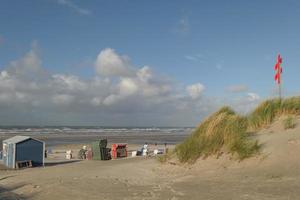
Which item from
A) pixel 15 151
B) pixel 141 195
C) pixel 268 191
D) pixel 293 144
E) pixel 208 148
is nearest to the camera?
pixel 268 191

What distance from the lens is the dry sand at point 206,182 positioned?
9.34 metres

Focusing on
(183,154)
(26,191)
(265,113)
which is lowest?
(26,191)

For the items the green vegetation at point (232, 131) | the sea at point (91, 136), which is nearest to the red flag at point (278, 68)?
the green vegetation at point (232, 131)

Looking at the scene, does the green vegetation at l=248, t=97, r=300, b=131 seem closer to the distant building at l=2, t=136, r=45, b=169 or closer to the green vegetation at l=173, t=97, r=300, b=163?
the green vegetation at l=173, t=97, r=300, b=163

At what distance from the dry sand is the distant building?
7.22 metres

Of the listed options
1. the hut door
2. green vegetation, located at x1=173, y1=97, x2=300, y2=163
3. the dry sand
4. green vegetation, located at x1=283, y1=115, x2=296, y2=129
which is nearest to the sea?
the hut door

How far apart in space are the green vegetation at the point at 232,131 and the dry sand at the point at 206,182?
39 cm

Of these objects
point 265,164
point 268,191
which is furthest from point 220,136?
point 268,191

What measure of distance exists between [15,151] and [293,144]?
609 inches

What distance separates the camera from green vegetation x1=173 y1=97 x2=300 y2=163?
12883 mm

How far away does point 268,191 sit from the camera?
29.4 ft

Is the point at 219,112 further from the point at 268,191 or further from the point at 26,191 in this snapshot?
the point at 26,191

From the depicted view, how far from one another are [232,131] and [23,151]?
43.6ft

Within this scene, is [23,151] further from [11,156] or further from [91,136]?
[91,136]
